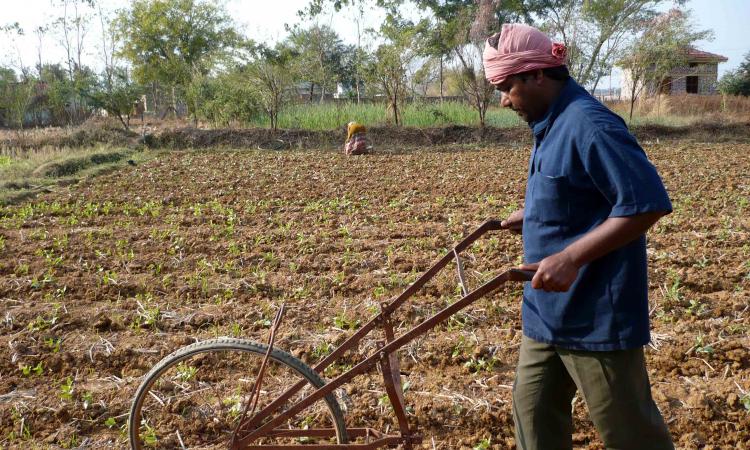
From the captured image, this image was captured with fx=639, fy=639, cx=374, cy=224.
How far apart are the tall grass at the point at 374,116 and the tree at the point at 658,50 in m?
4.85

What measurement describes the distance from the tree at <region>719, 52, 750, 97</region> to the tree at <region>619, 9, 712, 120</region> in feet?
24.7

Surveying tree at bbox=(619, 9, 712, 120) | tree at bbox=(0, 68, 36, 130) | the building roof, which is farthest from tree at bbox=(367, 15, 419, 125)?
the building roof

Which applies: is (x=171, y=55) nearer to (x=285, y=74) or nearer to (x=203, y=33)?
(x=203, y=33)

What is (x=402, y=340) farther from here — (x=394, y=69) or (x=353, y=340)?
(x=394, y=69)

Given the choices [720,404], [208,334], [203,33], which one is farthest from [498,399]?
[203,33]

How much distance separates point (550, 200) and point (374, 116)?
69.9ft

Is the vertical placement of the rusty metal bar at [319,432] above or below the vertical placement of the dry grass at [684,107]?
below

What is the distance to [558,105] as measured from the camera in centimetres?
207

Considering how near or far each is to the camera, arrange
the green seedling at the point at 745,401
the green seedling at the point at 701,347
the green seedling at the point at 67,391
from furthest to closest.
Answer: the green seedling at the point at 701,347 → the green seedling at the point at 67,391 → the green seedling at the point at 745,401

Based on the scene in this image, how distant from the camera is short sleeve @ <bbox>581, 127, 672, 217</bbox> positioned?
5.97 feet

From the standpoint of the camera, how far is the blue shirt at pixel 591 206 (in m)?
1.84

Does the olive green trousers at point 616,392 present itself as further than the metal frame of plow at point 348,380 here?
No

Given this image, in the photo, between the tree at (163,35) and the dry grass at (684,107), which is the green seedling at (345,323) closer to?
the dry grass at (684,107)

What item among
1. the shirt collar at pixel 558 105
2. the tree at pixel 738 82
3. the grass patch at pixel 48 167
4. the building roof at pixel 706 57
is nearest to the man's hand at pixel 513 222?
the shirt collar at pixel 558 105
